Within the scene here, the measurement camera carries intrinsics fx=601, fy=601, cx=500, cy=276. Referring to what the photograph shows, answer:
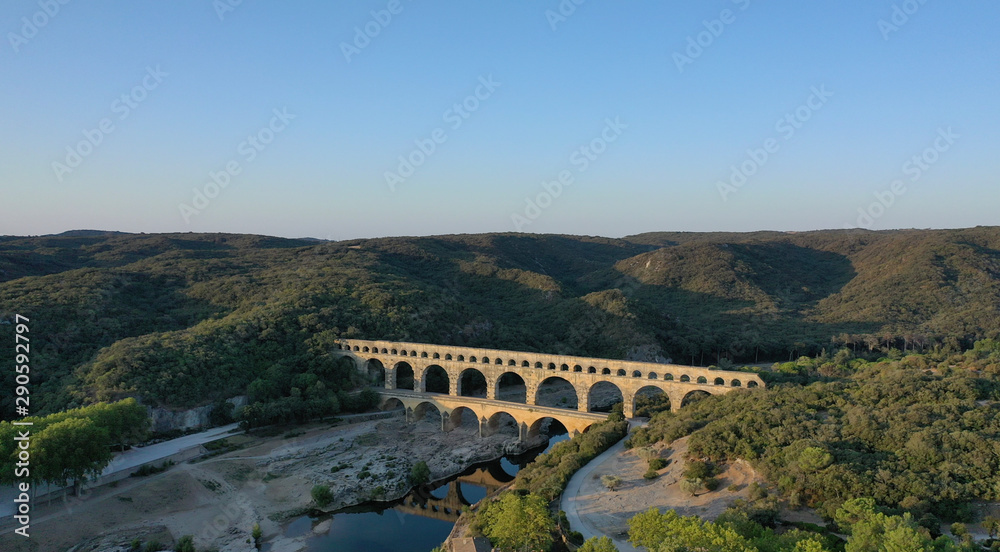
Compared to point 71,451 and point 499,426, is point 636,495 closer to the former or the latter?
point 499,426

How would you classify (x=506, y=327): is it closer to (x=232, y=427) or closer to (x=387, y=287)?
(x=387, y=287)

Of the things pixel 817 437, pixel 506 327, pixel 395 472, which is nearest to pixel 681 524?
pixel 817 437

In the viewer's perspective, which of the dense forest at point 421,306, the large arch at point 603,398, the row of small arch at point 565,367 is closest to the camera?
the row of small arch at point 565,367

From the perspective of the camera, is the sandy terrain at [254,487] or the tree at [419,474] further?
the tree at [419,474]

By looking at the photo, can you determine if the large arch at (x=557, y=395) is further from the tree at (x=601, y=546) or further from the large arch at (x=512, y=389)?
the tree at (x=601, y=546)

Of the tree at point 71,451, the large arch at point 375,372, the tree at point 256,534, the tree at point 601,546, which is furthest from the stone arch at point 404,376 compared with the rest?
the tree at point 601,546

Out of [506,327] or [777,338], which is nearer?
[506,327]

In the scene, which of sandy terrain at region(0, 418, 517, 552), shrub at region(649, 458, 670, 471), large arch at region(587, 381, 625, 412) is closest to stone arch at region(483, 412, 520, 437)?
sandy terrain at region(0, 418, 517, 552)
